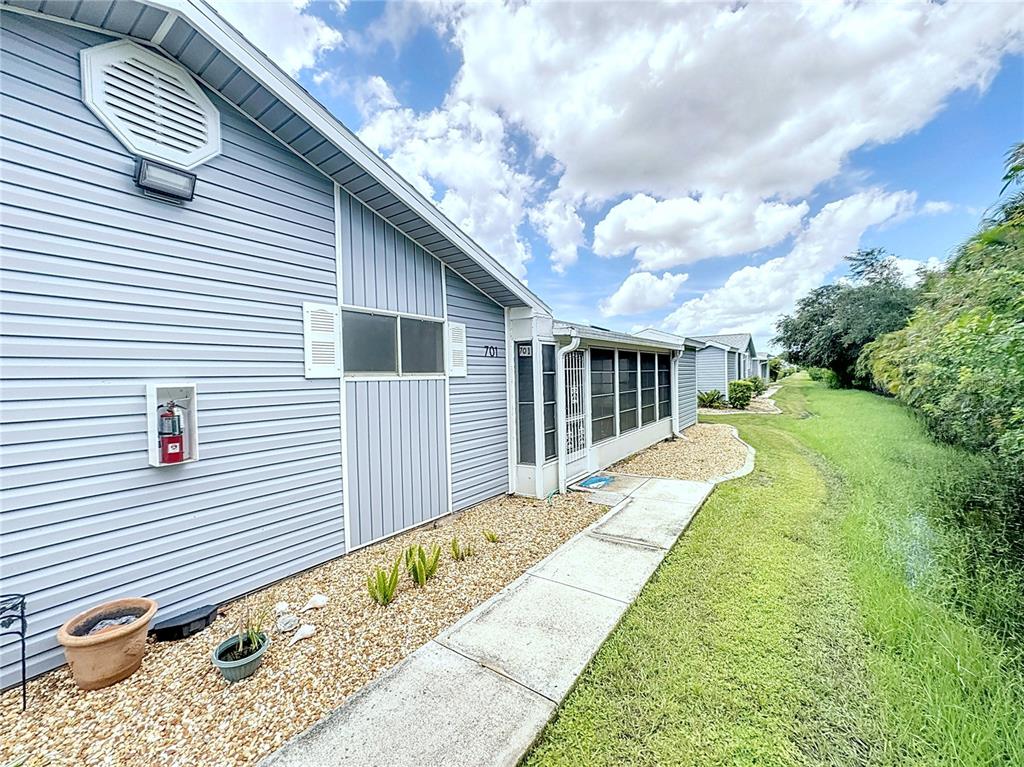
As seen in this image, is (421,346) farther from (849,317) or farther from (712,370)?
(849,317)

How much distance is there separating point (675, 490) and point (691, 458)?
111 inches

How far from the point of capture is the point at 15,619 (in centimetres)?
235

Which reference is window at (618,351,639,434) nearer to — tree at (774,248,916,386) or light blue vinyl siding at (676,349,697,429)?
light blue vinyl siding at (676,349,697,429)

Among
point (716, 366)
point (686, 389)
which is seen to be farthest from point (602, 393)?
point (716, 366)

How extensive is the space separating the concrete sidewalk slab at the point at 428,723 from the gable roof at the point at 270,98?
4290 mm

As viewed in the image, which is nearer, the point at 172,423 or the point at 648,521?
the point at 172,423

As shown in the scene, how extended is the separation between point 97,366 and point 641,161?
449 inches

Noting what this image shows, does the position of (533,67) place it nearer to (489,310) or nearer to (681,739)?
(489,310)

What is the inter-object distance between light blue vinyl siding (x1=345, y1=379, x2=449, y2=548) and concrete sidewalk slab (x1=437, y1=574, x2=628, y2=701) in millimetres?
1794

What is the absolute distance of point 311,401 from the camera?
3.95 meters

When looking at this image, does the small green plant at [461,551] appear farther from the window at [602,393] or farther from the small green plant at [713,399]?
the small green plant at [713,399]

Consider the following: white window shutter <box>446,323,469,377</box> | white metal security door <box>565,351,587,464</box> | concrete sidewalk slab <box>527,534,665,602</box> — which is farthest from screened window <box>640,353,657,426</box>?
concrete sidewalk slab <box>527,534,665,602</box>

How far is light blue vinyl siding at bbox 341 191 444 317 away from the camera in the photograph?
14.1ft

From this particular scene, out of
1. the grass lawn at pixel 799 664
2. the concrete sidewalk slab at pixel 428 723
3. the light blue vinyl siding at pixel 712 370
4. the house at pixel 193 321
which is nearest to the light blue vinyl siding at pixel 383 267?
the house at pixel 193 321
